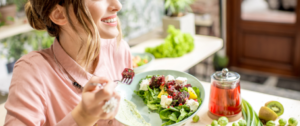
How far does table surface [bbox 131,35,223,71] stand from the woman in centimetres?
82

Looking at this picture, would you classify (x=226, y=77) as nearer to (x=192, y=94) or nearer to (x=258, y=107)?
(x=192, y=94)

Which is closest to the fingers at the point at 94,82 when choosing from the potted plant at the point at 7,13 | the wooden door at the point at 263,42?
the potted plant at the point at 7,13

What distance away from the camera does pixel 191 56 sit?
2.10m

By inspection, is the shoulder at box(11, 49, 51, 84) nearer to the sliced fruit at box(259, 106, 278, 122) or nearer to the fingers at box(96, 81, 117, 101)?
the fingers at box(96, 81, 117, 101)

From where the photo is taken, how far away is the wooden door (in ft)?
11.2

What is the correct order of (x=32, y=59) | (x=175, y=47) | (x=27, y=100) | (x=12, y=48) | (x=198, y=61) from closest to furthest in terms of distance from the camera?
1. (x=27, y=100)
2. (x=32, y=59)
3. (x=198, y=61)
4. (x=175, y=47)
5. (x=12, y=48)

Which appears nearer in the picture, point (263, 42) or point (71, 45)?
point (71, 45)

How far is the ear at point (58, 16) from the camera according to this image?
0.98 metres

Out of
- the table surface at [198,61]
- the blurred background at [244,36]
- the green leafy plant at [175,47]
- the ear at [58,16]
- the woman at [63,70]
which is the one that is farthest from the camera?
the blurred background at [244,36]

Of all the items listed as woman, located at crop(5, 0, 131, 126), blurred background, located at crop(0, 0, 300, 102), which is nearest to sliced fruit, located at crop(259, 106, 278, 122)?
woman, located at crop(5, 0, 131, 126)

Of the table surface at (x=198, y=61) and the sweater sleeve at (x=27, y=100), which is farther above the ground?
the sweater sleeve at (x=27, y=100)

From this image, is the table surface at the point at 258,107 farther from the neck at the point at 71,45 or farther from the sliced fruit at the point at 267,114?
the neck at the point at 71,45

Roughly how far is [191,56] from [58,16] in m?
1.30

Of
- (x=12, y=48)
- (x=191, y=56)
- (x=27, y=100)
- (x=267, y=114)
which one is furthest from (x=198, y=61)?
(x=12, y=48)
